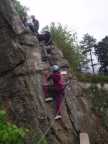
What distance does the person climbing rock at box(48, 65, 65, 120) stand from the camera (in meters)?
14.6

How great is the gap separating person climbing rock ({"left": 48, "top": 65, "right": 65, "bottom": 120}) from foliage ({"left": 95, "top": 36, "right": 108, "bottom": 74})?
28.8 metres

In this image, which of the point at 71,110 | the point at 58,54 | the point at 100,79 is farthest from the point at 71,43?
the point at 71,110

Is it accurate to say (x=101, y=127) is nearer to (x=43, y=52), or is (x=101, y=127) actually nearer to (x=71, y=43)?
(x=43, y=52)

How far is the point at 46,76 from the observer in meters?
15.5

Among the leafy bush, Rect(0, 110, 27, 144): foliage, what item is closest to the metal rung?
Rect(0, 110, 27, 144): foliage

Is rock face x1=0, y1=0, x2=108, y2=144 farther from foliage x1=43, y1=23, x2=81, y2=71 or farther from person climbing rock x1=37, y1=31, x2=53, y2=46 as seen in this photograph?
foliage x1=43, y1=23, x2=81, y2=71

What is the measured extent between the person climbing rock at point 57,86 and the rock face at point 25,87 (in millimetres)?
254

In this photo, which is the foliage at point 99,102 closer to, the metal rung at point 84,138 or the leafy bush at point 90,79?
the leafy bush at point 90,79

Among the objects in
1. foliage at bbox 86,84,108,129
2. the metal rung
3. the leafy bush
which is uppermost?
the leafy bush

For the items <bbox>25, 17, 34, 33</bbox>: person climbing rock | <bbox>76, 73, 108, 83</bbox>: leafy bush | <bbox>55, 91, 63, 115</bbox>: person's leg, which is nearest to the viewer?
<bbox>55, 91, 63, 115</bbox>: person's leg

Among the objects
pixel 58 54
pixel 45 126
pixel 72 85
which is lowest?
pixel 45 126

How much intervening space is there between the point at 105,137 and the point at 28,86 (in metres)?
4.68

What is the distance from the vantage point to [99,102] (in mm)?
21281

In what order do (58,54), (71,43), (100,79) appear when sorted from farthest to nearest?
(71,43) < (100,79) < (58,54)
